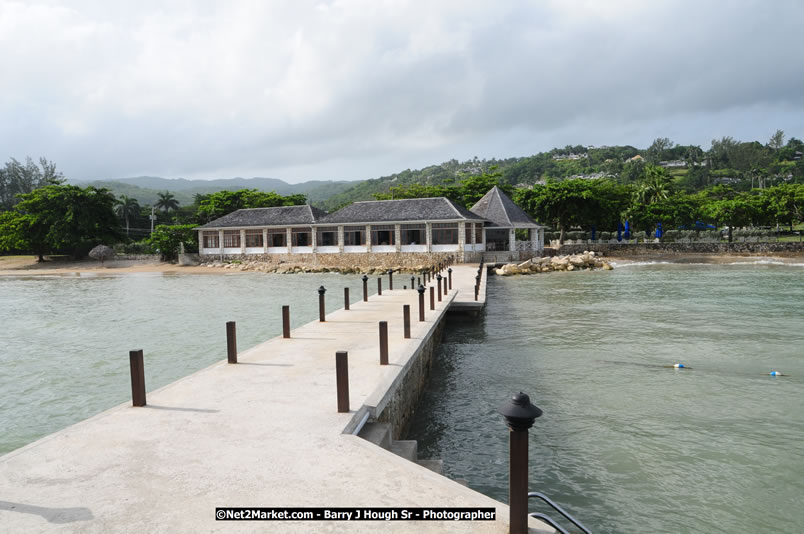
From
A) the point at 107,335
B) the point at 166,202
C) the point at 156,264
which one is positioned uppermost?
the point at 166,202

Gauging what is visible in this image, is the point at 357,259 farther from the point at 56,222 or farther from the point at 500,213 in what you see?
the point at 56,222

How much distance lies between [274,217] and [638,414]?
44.5 meters

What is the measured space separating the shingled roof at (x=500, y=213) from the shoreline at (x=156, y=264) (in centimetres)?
848

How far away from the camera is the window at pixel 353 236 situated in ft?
149

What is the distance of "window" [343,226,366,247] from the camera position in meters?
45.5

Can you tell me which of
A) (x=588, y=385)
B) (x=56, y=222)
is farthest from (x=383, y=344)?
(x=56, y=222)

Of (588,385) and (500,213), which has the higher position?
(500,213)

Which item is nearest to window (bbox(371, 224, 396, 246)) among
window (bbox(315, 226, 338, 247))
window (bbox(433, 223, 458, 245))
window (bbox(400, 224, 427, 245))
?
window (bbox(400, 224, 427, 245))

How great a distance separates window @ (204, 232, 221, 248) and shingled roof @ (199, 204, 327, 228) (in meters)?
1.06

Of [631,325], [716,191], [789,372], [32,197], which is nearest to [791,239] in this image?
[716,191]

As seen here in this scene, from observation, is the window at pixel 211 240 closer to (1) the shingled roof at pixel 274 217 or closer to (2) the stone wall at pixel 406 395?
(1) the shingled roof at pixel 274 217

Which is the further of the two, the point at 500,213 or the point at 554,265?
the point at 500,213

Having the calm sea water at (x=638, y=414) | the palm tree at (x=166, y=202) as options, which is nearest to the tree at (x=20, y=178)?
the palm tree at (x=166, y=202)

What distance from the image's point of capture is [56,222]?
5328cm
